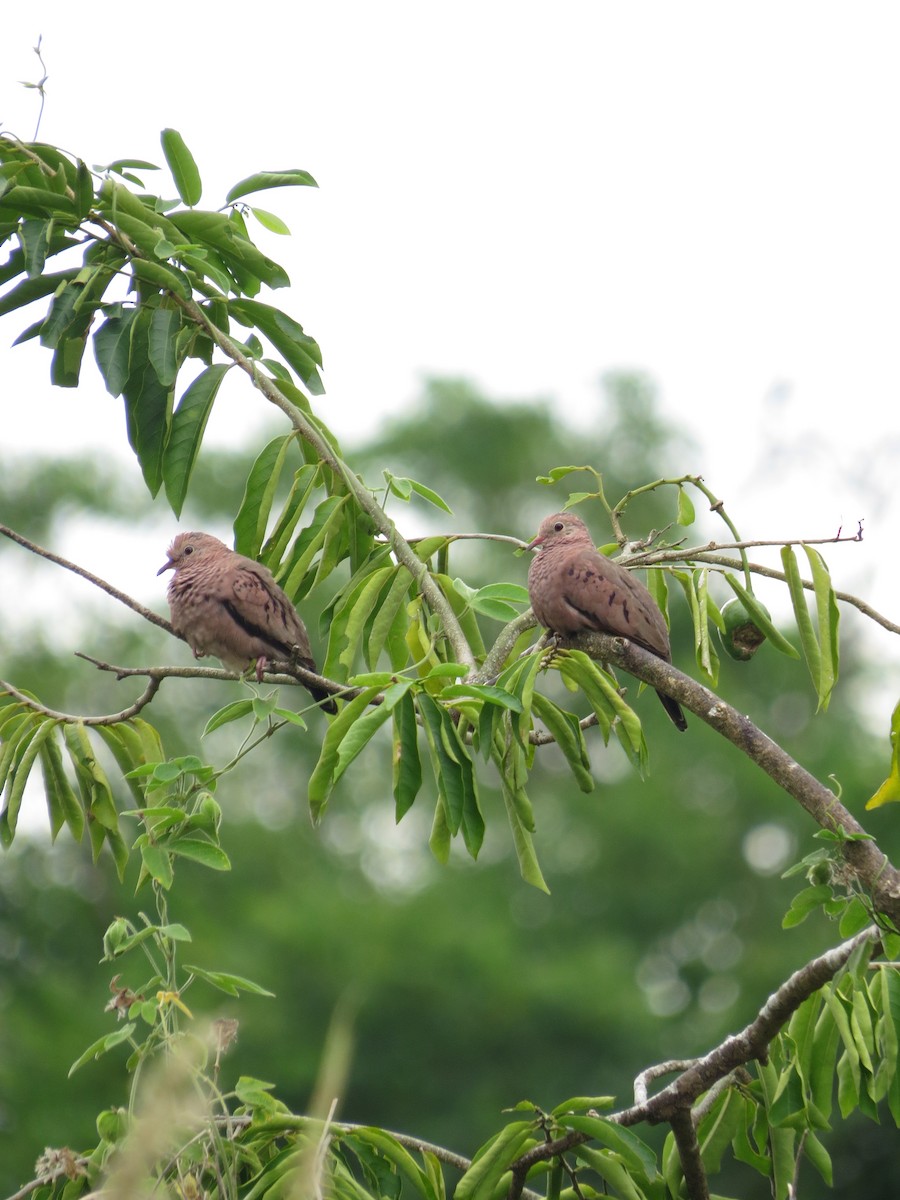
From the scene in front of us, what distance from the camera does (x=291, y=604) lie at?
4168 millimetres

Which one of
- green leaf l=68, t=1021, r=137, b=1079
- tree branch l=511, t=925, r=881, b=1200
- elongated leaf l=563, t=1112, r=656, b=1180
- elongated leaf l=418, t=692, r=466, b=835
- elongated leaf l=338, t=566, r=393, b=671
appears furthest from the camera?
elongated leaf l=338, t=566, r=393, b=671

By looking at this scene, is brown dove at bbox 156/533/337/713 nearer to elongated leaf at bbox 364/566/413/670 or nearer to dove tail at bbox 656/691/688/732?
elongated leaf at bbox 364/566/413/670

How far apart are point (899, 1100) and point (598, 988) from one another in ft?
55.8

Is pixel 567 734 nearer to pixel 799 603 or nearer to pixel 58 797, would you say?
pixel 799 603

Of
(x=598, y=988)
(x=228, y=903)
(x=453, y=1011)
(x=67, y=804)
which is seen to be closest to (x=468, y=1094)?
(x=453, y=1011)

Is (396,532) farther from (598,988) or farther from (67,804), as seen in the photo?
(598,988)

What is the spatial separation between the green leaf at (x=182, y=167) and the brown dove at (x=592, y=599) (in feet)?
4.79

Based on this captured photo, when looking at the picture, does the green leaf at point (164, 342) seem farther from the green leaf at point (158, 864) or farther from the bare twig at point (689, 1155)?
the bare twig at point (689, 1155)

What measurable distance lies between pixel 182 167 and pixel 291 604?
4.37 feet

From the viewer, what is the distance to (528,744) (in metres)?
3.18

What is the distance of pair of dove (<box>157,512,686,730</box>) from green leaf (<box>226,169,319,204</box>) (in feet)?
3.50

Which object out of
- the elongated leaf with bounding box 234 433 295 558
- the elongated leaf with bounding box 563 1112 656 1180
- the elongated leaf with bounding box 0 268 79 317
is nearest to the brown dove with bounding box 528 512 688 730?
the elongated leaf with bounding box 234 433 295 558

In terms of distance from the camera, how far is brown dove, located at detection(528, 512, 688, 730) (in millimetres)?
3838

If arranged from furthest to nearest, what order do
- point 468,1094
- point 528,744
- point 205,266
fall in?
point 468,1094
point 205,266
point 528,744
